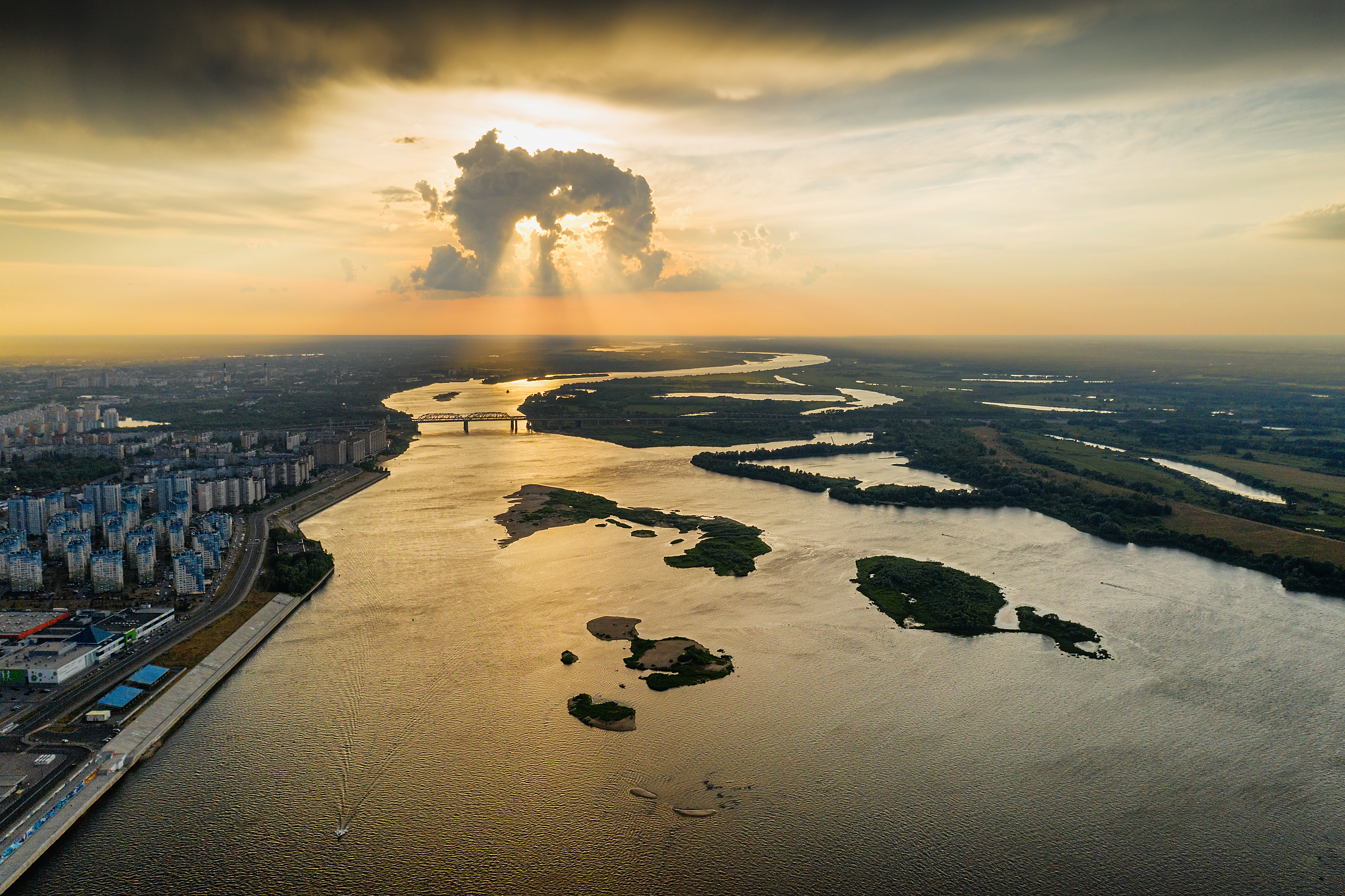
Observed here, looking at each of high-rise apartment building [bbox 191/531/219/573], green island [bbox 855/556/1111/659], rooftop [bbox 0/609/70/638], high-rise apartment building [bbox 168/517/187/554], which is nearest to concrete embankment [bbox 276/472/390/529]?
high-rise apartment building [bbox 168/517/187/554]

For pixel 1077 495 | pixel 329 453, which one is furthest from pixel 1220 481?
pixel 329 453

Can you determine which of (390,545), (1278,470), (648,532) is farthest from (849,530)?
(1278,470)

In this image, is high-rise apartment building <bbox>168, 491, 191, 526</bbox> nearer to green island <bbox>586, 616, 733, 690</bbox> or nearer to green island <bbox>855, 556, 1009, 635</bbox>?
green island <bbox>586, 616, 733, 690</bbox>

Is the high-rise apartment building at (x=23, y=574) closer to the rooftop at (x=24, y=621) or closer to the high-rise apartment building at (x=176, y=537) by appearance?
the rooftop at (x=24, y=621)

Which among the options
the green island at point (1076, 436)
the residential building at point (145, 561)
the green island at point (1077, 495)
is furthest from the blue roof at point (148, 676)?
the green island at point (1076, 436)

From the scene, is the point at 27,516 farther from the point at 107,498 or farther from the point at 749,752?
the point at 749,752
